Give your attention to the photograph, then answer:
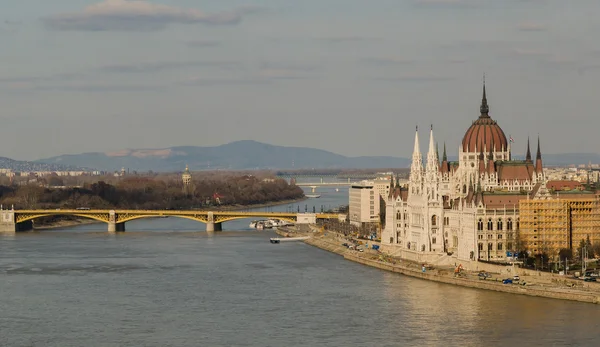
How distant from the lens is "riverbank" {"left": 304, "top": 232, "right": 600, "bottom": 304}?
1939 inches

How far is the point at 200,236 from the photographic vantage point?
88.4 meters

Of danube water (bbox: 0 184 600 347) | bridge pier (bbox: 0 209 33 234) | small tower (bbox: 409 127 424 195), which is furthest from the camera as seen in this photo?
bridge pier (bbox: 0 209 33 234)

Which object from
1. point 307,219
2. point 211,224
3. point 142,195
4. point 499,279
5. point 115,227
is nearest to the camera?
point 499,279

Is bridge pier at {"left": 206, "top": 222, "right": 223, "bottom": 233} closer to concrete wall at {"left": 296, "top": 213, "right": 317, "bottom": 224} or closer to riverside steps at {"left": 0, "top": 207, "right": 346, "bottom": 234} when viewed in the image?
riverside steps at {"left": 0, "top": 207, "right": 346, "bottom": 234}

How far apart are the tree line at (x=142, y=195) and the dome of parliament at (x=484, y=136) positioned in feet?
186

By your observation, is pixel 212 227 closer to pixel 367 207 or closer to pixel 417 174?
pixel 367 207

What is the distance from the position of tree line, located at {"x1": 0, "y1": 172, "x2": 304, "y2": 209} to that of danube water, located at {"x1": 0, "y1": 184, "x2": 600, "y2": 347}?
178ft

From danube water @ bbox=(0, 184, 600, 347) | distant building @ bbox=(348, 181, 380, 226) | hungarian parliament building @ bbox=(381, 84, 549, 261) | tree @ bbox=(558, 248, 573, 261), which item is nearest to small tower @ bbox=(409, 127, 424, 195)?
hungarian parliament building @ bbox=(381, 84, 549, 261)

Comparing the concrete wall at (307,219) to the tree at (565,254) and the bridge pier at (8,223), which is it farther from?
the tree at (565,254)

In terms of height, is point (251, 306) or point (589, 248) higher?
point (589, 248)

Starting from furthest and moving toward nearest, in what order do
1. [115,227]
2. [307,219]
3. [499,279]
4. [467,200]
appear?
[307,219] → [115,227] → [467,200] → [499,279]

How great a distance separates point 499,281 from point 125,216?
160ft

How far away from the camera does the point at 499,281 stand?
53.4 metres

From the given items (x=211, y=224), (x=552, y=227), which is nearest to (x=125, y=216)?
(x=211, y=224)
